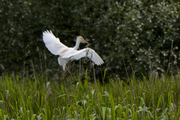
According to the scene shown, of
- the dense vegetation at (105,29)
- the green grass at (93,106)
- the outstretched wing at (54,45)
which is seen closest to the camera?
the green grass at (93,106)

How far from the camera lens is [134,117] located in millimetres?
2678

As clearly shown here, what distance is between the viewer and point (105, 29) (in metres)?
6.72

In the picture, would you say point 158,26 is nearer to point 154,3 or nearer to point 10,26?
point 154,3

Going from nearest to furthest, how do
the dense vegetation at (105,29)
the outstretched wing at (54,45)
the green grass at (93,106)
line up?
1. the green grass at (93,106)
2. the outstretched wing at (54,45)
3. the dense vegetation at (105,29)

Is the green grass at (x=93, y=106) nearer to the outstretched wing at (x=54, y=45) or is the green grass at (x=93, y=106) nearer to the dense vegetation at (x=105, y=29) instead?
the outstretched wing at (x=54, y=45)

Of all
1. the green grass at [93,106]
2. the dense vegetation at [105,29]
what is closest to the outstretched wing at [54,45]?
the green grass at [93,106]

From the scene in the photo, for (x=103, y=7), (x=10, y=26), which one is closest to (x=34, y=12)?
(x=10, y=26)

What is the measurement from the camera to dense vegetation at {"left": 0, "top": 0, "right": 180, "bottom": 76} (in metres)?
6.44

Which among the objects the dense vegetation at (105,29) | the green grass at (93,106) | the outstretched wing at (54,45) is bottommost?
the green grass at (93,106)

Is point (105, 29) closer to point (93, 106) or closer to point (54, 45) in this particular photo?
point (54, 45)

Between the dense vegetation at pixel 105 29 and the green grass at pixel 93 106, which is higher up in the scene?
the dense vegetation at pixel 105 29

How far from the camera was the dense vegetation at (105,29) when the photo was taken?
21.1ft

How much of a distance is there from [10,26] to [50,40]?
2.78 meters

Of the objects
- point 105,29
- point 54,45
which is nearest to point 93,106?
point 54,45
